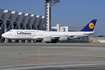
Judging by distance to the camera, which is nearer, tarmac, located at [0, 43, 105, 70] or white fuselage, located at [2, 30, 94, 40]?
tarmac, located at [0, 43, 105, 70]

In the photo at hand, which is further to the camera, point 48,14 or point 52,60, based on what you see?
point 48,14

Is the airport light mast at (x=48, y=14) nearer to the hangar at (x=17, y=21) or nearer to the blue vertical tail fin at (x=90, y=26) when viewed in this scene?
the hangar at (x=17, y=21)

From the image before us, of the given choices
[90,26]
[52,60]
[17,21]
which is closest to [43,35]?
[90,26]

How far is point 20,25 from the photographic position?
10388 cm

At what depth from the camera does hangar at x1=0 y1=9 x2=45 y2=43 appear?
8511cm

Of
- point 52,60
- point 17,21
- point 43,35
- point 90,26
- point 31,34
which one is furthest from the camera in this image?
point 17,21

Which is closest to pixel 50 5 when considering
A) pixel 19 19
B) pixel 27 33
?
pixel 19 19


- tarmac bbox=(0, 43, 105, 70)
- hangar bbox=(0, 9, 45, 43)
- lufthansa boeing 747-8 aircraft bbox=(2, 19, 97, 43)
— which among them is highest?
hangar bbox=(0, 9, 45, 43)

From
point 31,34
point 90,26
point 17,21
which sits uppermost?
point 17,21

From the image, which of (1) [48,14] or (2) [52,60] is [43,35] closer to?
(1) [48,14]

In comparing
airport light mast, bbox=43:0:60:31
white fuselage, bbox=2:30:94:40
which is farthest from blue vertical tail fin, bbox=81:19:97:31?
airport light mast, bbox=43:0:60:31

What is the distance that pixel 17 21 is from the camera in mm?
97375

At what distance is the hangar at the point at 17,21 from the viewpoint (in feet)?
279

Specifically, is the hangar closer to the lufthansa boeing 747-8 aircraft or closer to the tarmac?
the lufthansa boeing 747-8 aircraft
